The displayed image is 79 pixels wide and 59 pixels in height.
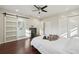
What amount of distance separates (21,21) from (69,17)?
407 cm

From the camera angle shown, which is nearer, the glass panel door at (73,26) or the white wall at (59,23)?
the glass panel door at (73,26)

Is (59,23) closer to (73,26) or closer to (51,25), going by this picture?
(51,25)

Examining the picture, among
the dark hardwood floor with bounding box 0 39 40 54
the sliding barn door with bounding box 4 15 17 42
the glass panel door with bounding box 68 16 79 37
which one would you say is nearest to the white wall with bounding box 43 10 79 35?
the glass panel door with bounding box 68 16 79 37

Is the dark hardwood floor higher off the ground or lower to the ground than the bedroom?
lower

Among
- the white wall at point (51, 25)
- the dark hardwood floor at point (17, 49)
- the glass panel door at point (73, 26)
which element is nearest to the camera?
the dark hardwood floor at point (17, 49)

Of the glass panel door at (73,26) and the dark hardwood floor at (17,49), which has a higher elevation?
the glass panel door at (73,26)

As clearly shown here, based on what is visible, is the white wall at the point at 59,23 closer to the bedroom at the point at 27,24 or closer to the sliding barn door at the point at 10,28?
the bedroom at the point at 27,24

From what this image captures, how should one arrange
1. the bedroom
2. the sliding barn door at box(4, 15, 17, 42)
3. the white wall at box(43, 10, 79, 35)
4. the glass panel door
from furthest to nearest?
the white wall at box(43, 10, 79, 35) < the sliding barn door at box(4, 15, 17, 42) < the glass panel door < the bedroom

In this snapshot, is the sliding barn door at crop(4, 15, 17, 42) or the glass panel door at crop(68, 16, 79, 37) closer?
the glass panel door at crop(68, 16, 79, 37)

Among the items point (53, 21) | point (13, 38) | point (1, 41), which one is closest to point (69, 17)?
point (53, 21)

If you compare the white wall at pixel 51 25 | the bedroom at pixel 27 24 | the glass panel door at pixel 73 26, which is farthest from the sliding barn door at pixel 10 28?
the glass panel door at pixel 73 26

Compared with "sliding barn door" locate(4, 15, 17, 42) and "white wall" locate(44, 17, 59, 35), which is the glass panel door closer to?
"white wall" locate(44, 17, 59, 35)

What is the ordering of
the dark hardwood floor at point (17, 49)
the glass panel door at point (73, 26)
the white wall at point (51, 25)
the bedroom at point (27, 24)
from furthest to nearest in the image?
1. the white wall at point (51, 25)
2. the glass panel door at point (73, 26)
3. the bedroom at point (27, 24)
4. the dark hardwood floor at point (17, 49)
